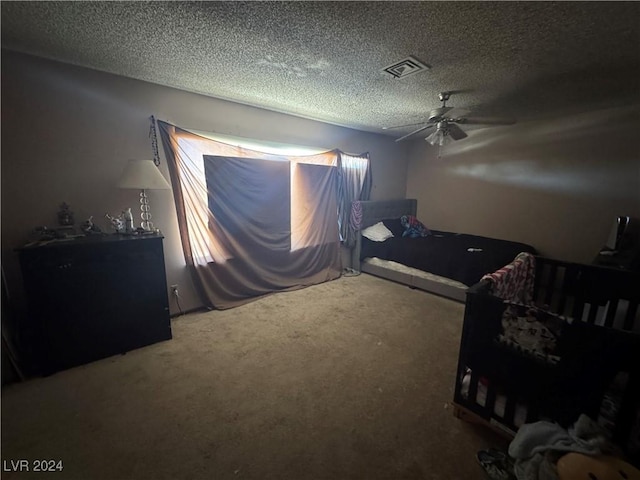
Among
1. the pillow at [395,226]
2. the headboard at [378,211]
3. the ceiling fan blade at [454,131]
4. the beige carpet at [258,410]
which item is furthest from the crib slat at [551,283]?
the headboard at [378,211]

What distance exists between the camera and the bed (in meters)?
3.11

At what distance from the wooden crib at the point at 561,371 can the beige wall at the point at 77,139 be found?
9.07 ft

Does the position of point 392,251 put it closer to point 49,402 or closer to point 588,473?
point 588,473

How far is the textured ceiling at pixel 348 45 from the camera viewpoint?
1409mm

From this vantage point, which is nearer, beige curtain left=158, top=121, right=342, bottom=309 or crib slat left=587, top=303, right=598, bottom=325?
crib slat left=587, top=303, right=598, bottom=325

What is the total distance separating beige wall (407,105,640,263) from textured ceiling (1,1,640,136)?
63 centimetres

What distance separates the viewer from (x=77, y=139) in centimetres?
214

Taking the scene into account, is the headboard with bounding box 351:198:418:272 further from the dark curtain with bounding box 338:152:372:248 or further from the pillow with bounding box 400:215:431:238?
the pillow with bounding box 400:215:431:238

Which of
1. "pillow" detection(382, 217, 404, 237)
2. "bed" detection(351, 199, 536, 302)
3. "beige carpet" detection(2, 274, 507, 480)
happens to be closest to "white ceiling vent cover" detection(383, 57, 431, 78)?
"bed" detection(351, 199, 536, 302)

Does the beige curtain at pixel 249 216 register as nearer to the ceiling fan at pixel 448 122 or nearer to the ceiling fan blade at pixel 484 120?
the ceiling fan at pixel 448 122

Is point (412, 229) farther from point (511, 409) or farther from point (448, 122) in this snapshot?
point (511, 409)

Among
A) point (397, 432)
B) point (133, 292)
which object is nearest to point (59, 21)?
point (133, 292)

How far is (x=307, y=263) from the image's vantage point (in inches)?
152

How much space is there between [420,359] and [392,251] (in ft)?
6.57
